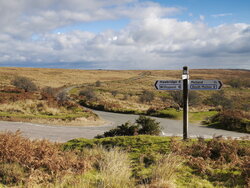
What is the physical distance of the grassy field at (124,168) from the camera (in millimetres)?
4383

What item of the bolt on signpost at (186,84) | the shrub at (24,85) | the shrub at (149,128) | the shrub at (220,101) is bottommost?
the shrub at (220,101)

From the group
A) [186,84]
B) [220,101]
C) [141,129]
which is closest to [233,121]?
[141,129]

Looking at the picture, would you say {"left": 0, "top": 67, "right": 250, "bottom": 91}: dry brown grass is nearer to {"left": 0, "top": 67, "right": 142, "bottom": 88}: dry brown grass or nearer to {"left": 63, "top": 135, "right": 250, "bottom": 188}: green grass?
{"left": 0, "top": 67, "right": 142, "bottom": 88}: dry brown grass

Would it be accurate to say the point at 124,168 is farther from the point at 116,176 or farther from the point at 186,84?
the point at 186,84

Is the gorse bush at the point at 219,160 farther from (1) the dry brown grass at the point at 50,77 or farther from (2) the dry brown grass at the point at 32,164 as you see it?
(1) the dry brown grass at the point at 50,77

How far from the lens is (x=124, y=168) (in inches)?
183

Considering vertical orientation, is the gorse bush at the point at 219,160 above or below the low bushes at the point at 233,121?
above

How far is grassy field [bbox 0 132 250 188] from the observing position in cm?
438

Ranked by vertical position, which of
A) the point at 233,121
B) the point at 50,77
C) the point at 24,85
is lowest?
the point at 233,121

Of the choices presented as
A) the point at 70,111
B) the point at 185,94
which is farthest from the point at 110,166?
the point at 70,111

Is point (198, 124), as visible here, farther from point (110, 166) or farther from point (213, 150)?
point (110, 166)

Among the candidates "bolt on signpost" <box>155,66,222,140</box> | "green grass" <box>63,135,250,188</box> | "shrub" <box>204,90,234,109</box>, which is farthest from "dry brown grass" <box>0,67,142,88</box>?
"green grass" <box>63,135,250,188</box>

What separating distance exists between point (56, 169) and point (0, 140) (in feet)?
6.37

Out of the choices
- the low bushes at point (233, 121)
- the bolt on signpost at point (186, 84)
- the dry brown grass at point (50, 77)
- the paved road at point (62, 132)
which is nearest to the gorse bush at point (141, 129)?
the paved road at point (62, 132)
